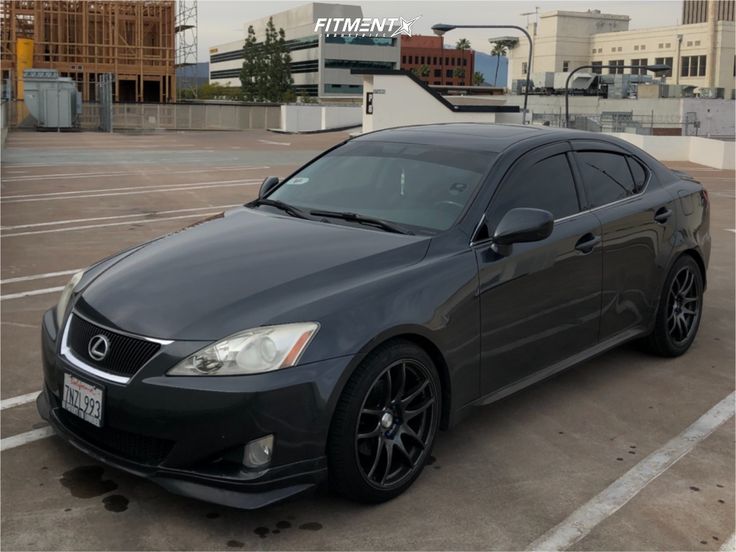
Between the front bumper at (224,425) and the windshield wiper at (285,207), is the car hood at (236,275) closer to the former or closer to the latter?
the windshield wiper at (285,207)

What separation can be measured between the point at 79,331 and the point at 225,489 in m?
0.98

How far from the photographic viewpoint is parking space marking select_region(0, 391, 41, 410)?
4.64 meters

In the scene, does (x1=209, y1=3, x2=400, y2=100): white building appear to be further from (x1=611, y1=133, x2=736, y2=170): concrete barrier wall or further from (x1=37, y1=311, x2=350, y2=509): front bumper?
(x1=37, y1=311, x2=350, y2=509): front bumper

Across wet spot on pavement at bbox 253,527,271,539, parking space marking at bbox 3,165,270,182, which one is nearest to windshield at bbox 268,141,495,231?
wet spot on pavement at bbox 253,527,271,539

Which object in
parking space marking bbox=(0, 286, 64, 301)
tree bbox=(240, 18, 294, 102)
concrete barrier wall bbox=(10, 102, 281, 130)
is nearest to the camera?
parking space marking bbox=(0, 286, 64, 301)

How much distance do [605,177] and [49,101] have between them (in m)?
35.6

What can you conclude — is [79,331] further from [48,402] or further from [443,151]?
[443,151]

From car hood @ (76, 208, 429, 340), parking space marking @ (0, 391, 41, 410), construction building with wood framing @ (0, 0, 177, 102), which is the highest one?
construction building with wood framing @ (0, 0, 177, 102)

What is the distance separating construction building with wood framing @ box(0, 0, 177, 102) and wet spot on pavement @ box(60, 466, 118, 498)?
5692cm

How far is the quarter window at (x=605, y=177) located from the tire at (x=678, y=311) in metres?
0.67

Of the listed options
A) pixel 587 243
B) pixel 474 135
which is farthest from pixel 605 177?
pixel 474 135

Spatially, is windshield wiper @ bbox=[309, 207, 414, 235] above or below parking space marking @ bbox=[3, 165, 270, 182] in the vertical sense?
above

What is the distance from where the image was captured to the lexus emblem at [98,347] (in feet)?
11.3

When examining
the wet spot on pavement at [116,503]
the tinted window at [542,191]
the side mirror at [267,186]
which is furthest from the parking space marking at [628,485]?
the side mirror at [267,186]
